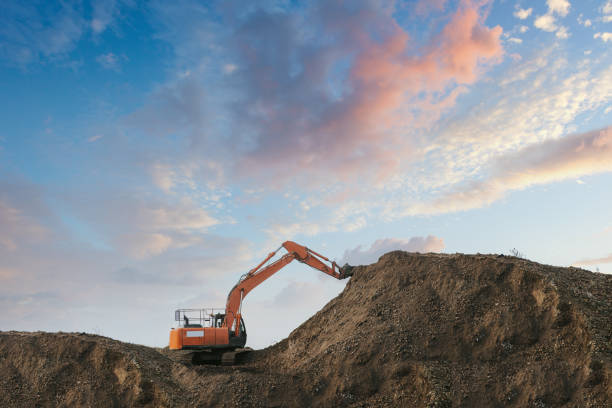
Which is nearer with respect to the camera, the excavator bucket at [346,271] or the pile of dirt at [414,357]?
the pile of dirt at [414,357]

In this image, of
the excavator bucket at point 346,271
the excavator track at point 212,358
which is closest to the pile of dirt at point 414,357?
the excavator track at point 212,358

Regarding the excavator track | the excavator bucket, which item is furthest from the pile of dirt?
the excavator bucket

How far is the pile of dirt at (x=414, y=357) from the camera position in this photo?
50.1 feet

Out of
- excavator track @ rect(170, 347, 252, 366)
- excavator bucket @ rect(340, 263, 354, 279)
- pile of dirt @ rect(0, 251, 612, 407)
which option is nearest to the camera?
pile of dirt @ rect(0, 251, 612, 407)

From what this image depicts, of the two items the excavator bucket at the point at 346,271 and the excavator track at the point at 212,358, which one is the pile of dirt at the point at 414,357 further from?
the excavator bucket at the point at 346,271

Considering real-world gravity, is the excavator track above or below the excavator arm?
below

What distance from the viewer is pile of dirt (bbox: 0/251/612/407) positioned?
15273mm

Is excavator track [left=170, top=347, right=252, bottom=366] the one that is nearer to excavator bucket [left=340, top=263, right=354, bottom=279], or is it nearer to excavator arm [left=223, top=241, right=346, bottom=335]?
excavator arm [left=223, top=241, right=346, bottom=335]

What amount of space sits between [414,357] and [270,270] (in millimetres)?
9602

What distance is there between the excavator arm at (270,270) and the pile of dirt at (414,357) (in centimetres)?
328

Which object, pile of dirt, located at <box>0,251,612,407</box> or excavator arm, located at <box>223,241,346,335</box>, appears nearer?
pile of dirt, located at <box>0,251,612,407</box>

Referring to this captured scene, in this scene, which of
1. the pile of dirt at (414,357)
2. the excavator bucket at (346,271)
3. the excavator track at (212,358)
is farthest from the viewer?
the excavator bucket at (346,271)

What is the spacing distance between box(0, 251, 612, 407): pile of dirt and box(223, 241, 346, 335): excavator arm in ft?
10.8

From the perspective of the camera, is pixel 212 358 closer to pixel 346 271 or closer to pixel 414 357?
pixel 346 271
